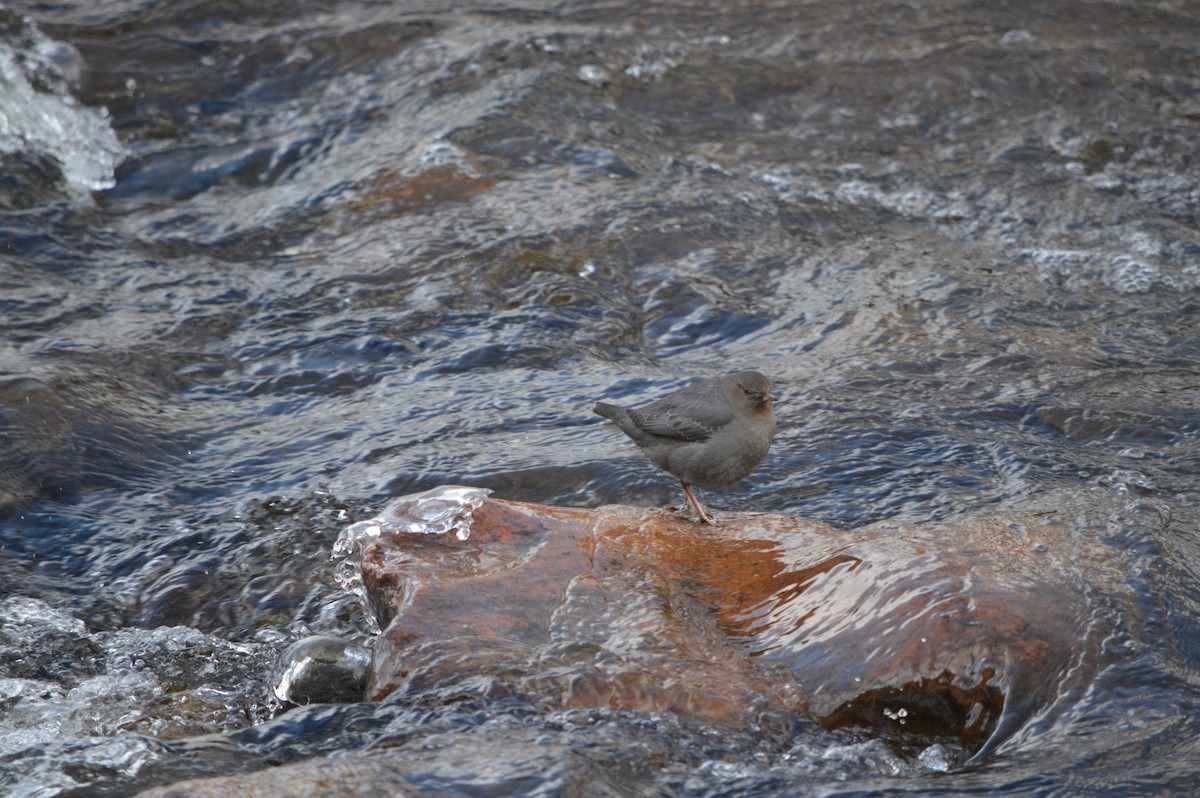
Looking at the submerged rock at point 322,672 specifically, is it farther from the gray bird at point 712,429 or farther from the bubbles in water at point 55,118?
the bubbles in water at point 55,118

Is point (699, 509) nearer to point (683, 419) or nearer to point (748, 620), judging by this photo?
point (683, 419)

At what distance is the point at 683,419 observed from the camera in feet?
17.3

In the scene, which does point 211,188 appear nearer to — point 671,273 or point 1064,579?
point 671,273

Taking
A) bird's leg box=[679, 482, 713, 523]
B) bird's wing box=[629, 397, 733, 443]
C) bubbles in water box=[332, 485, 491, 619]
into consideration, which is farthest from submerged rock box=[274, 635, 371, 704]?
bird's wing box=[629, 397, 733, 443]

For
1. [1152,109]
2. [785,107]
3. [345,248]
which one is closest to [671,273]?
[345,248]

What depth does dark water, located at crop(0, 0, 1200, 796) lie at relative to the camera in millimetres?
3914

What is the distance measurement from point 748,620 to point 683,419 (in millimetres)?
1170

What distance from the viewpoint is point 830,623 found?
13.6 feet

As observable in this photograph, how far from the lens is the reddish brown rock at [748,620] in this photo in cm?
387

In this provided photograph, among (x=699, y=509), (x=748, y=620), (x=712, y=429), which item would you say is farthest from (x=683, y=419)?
(x=748, y=620)

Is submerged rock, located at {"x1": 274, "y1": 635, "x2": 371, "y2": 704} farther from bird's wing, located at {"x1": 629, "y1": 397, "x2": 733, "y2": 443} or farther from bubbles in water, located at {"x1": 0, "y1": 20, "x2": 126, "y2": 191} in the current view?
bubbles in water, located at {"x1": 0, "y1": 20, "x2": 126, "y2": 191}

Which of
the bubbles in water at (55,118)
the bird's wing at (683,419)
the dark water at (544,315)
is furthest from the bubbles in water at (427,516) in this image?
the bubbles in water at (55,118)

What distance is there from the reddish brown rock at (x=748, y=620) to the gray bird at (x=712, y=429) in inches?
19.6

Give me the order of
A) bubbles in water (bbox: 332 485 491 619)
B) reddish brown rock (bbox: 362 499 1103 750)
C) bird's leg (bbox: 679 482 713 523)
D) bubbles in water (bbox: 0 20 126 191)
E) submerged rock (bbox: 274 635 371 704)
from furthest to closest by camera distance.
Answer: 1. bubbles in water (bbox: 0 20 126 191)
2. bird's leg (bbox: 679 482 713 523)
3. bubbles in water (bbox: 332 485 491 619)
4. submerged rock (bbox: 274 635 371 704)
5. reddish brown rock (bbox: 362 499 1103 750)
